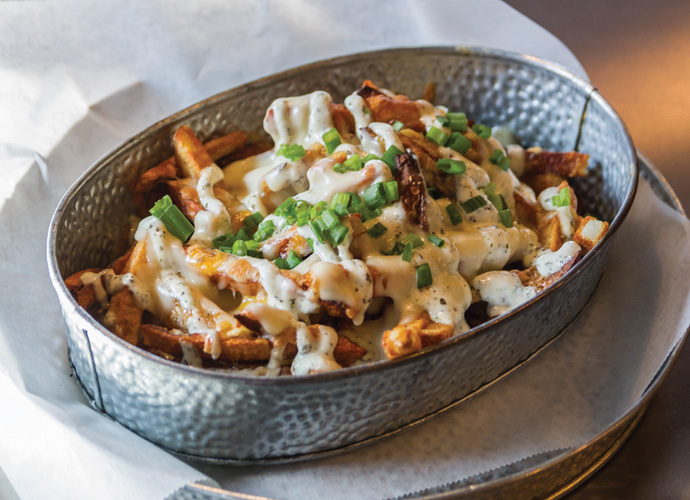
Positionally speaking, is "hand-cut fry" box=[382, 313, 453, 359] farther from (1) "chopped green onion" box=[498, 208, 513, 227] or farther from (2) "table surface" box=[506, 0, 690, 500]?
(2) "table surface" box=[506, 0, 690, 500]

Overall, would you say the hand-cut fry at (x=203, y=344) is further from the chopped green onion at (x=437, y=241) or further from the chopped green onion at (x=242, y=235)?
the chopped green onion at (x=437, y=241)

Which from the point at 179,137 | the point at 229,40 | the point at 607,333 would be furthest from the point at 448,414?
the point at 229,40

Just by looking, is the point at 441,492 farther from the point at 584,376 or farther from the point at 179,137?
the point at 179,137

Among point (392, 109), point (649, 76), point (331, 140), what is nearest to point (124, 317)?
point (331, 140)

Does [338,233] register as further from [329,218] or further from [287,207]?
[287,207]

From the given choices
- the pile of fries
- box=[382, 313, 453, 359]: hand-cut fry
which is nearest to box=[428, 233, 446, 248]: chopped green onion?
the pile of fries

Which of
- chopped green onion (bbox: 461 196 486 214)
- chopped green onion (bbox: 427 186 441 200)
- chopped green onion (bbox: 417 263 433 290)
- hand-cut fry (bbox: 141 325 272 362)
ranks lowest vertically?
hand-cut fry (bbox: 141 325 272 362)
